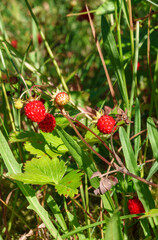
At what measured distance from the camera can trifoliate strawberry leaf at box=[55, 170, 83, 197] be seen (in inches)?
34.7

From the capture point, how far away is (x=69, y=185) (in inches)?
35.6

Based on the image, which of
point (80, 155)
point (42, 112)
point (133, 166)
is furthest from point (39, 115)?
point (133, 166)

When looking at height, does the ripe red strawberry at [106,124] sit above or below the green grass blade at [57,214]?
above

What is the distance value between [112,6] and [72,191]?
72 centimetres

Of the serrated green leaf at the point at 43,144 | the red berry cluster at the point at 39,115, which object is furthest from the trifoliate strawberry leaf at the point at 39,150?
the red berry cluster at the point at 39,115

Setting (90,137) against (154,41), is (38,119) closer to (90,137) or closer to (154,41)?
(90,137)

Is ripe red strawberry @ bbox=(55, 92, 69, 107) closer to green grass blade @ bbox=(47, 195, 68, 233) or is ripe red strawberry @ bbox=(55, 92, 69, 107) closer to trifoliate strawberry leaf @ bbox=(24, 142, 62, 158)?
trifoliate strawberry leaf @ bbox=(24, 142, 62, 158)

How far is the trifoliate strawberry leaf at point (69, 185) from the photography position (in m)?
0.88

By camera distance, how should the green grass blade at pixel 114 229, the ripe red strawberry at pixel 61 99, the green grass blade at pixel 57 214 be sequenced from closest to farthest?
the green grass blade at pixel 114 229 < the ripe red strawberry at pixel 61 99 < the green grass blade at pixel 57 214

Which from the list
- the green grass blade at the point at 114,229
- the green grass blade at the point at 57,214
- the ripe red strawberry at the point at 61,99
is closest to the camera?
the green grass blade at the point at 114,229

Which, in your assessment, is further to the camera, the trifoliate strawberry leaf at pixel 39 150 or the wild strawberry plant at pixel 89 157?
the trifoliate strawberry leaf at pixel 39 150

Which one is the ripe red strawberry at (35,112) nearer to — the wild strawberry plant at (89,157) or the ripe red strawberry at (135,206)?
the wild strawberry plant at (89,157)

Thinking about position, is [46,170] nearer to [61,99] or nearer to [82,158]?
[82,158]

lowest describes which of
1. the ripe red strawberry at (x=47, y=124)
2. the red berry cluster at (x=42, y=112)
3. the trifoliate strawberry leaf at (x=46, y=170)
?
the trifoliate strawberry leaf at (x=46, y=170)
